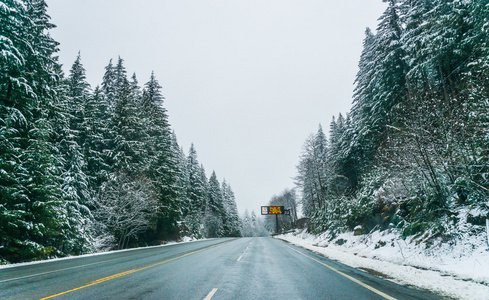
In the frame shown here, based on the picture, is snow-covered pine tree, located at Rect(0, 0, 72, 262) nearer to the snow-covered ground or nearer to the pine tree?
the snow-covered ground

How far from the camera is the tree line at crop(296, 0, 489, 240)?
9.89 meters

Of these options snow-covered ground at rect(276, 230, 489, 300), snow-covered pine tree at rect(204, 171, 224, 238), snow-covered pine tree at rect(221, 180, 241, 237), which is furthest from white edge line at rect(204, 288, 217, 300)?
snow-covered pine tree at rect(221, 180, 241, 237)

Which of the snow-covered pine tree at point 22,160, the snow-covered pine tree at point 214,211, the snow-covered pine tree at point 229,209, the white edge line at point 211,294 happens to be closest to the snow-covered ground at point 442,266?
the white edge line at point 211,294

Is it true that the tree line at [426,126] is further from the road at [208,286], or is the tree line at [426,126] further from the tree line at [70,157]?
the tree line at [70,157]

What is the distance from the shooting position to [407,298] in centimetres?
523

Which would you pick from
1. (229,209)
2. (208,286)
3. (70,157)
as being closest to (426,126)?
(208,286)

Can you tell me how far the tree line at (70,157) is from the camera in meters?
13.5

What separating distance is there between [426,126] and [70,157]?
2427 cm

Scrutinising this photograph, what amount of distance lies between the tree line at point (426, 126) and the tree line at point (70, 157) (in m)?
18.7

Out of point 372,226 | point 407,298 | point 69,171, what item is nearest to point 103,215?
point 69,171

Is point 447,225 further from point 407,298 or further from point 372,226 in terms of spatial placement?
point 372,226

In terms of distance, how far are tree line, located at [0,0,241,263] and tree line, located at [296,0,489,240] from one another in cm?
1871

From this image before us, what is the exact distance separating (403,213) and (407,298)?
34.2ft

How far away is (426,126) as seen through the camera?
11.1 meters
